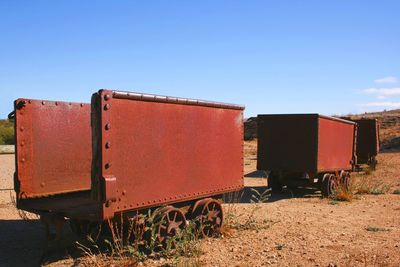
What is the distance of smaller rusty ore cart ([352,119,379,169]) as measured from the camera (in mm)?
19891

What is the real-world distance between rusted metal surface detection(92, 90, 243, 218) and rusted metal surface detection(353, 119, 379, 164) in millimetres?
14339

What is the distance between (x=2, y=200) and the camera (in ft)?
34.4

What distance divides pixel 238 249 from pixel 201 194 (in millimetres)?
958

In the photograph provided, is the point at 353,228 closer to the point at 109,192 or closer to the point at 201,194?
the point at 201,194

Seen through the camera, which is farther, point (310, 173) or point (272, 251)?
point (310, 173)

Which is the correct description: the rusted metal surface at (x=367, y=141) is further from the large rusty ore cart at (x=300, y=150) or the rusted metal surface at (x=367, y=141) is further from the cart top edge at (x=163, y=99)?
the cart top edge at (x=163, y=99)

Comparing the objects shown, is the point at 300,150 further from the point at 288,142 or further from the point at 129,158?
the point at 129,158

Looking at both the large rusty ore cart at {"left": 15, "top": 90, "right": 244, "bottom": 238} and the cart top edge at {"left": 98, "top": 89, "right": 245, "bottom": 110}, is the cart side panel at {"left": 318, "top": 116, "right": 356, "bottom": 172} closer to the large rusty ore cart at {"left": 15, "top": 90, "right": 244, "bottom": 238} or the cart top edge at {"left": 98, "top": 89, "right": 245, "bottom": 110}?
the large rusty ore cart at {"left": 15, "top": 90, "right": 244, "bottom": 238}

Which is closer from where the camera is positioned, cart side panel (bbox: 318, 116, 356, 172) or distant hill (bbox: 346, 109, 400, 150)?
cart side panel (bbox: 318, 116, 356, 172)

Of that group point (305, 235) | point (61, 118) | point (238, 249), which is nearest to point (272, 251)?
point (238, 249)

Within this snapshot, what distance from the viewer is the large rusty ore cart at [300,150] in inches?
470

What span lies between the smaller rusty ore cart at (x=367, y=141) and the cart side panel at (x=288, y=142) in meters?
8.81

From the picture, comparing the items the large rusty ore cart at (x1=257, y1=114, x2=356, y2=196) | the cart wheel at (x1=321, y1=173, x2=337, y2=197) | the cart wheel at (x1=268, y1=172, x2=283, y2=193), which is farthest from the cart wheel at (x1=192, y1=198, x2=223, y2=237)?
the cart wheel at (x1=268, y1=172, x2=283, y2=193)

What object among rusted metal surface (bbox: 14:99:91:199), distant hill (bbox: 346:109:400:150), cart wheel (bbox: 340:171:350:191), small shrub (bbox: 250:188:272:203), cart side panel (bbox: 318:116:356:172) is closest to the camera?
rusted metal surface (bbox: 14:99:91:199)
